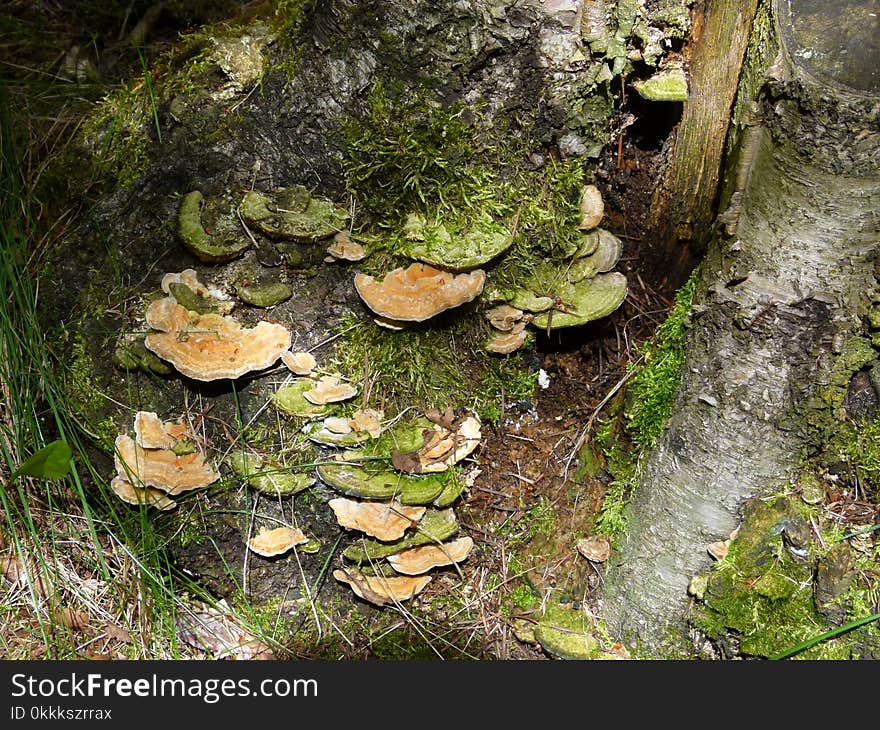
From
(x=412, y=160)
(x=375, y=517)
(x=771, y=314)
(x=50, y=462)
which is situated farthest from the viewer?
(x=375, y=517)

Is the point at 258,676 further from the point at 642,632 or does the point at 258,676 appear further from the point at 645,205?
the point at 645,205

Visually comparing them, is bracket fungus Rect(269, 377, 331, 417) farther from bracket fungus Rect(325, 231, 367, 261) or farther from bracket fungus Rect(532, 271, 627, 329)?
bracket fungus Rect(532, 271, 627, 329)

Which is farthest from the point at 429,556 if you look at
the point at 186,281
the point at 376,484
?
the point at 186,281

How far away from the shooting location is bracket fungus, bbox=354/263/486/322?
9.02ft

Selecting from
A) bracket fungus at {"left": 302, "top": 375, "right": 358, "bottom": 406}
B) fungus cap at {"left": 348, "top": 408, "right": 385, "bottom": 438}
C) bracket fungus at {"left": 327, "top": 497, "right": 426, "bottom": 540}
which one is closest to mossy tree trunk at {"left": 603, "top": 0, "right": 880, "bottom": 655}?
bracket fungus at {"left": 327, "top": 497, "right": 426, "bottom": 540}

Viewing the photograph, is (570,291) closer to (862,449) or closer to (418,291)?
(418,291)

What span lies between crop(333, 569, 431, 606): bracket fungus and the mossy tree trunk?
2.96ft

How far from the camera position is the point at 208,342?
2789 millimetres

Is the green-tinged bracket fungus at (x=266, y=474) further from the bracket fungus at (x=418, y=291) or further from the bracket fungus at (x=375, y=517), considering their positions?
the bracket fungus at (x=418, y=291)

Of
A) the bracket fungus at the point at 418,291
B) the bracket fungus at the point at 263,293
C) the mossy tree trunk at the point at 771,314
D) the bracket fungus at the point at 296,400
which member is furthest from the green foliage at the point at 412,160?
the mossy tree trunk at the point at 771,314

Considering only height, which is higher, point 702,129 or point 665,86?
point 665,86

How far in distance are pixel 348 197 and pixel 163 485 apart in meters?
1.40

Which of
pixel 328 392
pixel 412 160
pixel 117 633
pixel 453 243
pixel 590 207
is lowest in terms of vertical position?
pixel 117 633

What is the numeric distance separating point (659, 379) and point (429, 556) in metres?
1.27
